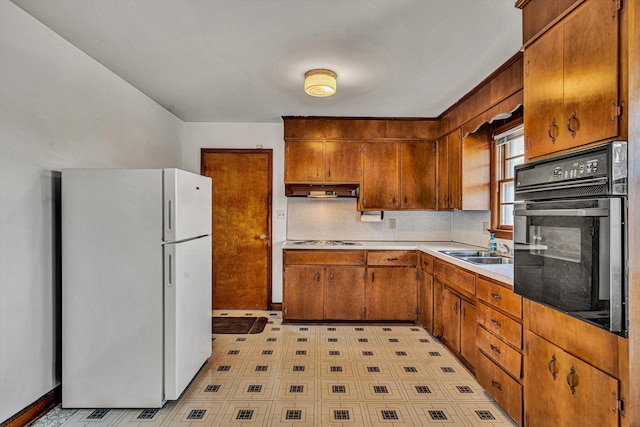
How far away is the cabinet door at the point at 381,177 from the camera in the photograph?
164 inches

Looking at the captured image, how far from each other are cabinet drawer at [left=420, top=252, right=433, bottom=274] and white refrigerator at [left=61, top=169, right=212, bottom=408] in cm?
244

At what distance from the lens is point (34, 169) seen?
2.11m

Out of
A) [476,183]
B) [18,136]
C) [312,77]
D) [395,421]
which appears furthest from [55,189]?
[476,183]

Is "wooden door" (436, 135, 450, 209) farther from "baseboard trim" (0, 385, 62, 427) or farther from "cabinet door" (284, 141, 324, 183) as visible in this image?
"baseboard trim" (0, 385, 62, 427)

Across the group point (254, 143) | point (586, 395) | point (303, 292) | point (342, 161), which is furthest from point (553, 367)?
point (254, 143)

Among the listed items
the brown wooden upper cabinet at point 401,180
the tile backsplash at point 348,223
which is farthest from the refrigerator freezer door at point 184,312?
the brown wooden upper cabinet at point 401,180

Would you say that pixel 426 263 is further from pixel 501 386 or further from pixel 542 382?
pixel 542 382

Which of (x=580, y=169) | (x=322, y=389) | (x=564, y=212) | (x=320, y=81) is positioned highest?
(x=320, y=81)

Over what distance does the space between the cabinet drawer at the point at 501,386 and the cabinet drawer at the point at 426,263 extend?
3.76 ft

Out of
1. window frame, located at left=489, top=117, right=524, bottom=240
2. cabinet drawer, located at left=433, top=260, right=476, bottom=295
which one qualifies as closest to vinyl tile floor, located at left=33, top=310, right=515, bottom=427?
cabinet drawer, located at left=433, top=260, right=476, bottom=295

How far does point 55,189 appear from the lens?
2.28m

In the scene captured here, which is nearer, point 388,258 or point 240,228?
point 388,258

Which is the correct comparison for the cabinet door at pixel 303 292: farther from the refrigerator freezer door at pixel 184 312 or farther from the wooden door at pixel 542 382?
the wooden door at pixel 542 382

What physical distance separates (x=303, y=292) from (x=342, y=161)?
5.19 ft
